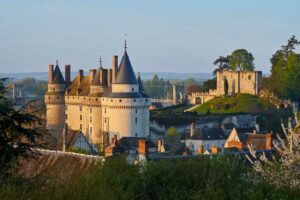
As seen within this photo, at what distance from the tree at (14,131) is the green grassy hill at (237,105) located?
147 feet

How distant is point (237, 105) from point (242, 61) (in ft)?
38.8

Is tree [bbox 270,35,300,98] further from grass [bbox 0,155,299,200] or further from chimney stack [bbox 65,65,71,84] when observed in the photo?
grass [bbox 0,155,299,200]

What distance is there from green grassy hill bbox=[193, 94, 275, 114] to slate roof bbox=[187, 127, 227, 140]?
14.0 meters

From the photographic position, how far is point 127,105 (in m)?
43.9

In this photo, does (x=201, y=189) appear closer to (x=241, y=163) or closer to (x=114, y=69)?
(x=241, y=163)

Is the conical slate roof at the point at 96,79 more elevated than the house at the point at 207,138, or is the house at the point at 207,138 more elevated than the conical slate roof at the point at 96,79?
the conical slate roof at the point at 96,79

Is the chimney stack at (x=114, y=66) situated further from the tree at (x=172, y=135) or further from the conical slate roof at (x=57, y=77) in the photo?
the conical slate roof at (x=57, y=77)

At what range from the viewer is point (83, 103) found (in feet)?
162

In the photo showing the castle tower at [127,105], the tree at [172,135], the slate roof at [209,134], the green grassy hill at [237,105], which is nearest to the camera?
the slate roof at [209,134]

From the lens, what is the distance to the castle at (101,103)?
43844mm

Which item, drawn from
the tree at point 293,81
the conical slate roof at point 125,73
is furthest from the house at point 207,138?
the tree at point 293,81

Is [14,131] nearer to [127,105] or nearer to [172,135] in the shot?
[127,105]

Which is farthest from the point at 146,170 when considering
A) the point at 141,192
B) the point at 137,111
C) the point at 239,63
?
the point at 239,63

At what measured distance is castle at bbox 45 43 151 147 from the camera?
43.8 meters
